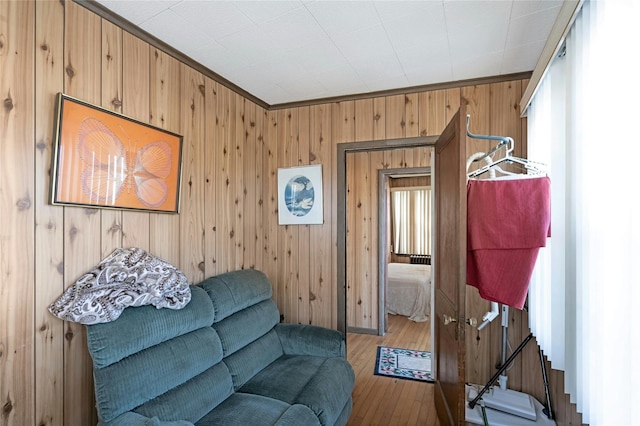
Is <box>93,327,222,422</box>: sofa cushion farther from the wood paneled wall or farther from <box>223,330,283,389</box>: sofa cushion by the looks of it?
the wood paneled wall

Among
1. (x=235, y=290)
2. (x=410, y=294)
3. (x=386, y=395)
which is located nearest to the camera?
(x=235, y=290)

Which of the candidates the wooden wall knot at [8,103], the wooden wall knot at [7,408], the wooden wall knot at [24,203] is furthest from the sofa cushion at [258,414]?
the wooden wall knot at [8,103]

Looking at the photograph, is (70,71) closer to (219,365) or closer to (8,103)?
(8,103)

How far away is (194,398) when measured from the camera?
1.74m

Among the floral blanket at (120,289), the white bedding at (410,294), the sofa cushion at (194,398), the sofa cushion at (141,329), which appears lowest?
the white bedding at (410,294)

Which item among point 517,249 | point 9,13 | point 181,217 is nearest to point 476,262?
point 517,249

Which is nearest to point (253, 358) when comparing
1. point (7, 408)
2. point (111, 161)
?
point (7, 408)

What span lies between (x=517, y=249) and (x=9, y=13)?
8.55ft

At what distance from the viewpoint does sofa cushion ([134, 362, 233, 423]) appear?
1582 mm

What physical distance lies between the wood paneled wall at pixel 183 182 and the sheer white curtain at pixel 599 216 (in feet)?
3.44

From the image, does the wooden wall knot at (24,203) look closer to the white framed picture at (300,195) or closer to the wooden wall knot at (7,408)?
the wooden wall knot at (7,408)

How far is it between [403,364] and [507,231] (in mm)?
2273

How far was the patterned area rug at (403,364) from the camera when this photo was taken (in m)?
3.23

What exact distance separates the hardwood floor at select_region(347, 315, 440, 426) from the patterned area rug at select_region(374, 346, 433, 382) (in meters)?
0.08
